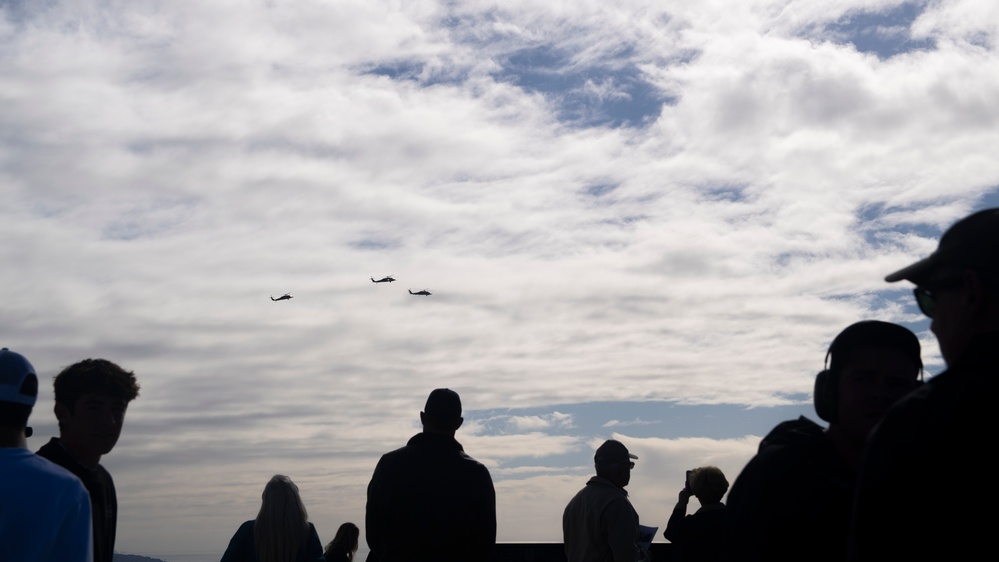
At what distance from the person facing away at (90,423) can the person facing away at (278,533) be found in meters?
2.45

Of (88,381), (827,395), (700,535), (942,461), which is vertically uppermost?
(88,381)

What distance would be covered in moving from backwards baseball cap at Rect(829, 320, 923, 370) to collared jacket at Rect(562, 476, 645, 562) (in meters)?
4.50

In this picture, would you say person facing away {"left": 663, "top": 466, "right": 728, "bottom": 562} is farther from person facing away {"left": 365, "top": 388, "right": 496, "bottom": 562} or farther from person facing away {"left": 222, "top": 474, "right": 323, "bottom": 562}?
person facing away {"left": 222, "top": 474, "right": 323, "bottom": 562}

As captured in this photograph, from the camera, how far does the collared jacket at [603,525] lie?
808cm

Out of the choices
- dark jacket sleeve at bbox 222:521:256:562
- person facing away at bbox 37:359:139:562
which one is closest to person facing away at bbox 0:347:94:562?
person facing away at bbox 37:359:139:562

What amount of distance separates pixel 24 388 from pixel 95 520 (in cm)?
104

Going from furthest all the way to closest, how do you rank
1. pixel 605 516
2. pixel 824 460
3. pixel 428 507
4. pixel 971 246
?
pixel 605 516 → pixel 428 507 → pixel 824 460 → pixel 971 246

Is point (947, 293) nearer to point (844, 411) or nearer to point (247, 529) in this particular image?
point (844, 411)

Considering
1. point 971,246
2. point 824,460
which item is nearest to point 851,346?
point 824,460

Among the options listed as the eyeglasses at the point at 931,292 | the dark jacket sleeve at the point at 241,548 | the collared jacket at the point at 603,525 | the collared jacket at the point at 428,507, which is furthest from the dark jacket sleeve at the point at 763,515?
the dark jacket sleeve at the point at 241,548

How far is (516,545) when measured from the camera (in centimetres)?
1327

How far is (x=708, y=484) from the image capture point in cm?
774

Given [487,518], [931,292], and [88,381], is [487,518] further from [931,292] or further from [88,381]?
[931,292]

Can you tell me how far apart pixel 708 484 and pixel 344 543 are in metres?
5.90
